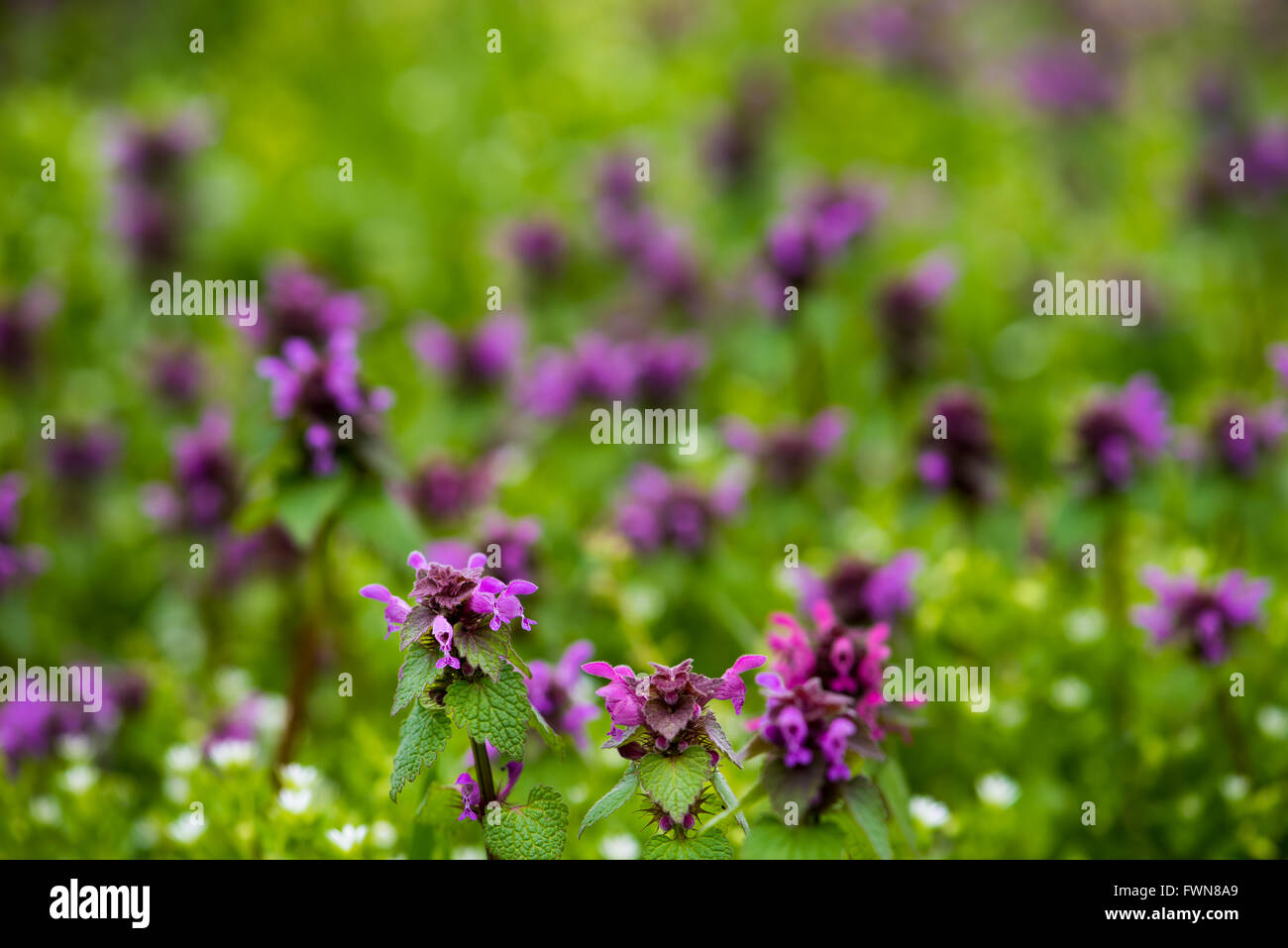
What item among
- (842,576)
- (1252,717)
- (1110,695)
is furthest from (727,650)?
(1252,717)

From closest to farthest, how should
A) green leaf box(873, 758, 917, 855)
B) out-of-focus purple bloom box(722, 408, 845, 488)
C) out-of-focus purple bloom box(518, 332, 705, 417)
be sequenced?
green leaf box(873, 758, 917, 855), out-of-focus purple bloom box(722, 408, 845, 488), out-of-focus purple bloom box(518, 332, 705, 417)

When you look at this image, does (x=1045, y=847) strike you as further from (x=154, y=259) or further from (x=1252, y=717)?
(x=154, y=259)

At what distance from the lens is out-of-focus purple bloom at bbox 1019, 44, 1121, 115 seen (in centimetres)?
674

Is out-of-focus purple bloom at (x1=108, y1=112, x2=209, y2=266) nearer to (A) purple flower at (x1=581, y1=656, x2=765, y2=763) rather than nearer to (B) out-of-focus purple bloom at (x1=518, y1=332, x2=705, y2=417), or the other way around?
(B) out-of-focus purple bloom at (x1=518, y1=332, x2=705, y2=417)

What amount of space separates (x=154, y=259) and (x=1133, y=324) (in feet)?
13.8

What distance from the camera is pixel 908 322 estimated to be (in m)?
4.17

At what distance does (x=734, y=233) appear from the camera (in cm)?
516

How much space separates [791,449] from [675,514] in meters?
0.57

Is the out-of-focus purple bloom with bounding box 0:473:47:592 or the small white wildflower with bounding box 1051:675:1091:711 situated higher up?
the out-of-focus purple bloom with bounding box 0:473:47:592

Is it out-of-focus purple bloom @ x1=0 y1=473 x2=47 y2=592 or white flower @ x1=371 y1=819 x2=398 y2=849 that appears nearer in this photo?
white flower @ x1=371 y1=819 x2=398 y2=849

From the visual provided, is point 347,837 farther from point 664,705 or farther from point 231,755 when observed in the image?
point 664,705

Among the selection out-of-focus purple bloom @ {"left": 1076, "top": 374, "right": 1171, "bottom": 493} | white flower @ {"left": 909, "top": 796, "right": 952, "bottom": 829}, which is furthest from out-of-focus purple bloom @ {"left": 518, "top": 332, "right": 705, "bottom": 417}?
white flower @ {"left": 909, "top": 796, "right": 952, "bottom": 829}

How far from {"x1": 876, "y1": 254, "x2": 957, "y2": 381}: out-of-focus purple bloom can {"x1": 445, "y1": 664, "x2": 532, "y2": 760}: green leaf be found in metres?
2.67

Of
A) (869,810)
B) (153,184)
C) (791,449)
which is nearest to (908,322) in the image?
(791,449)
